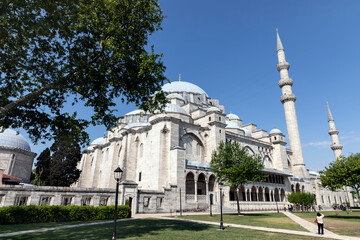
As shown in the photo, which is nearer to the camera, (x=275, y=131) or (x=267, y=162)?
(x=267, y=162)

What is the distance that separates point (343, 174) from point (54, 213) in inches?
1086

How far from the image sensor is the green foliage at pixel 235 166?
25.1 meters

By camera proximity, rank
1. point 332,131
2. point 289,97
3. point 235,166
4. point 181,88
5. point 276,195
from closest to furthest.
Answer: point 235,166
point 276,195
point 289,97
point 181,88
point 332,131

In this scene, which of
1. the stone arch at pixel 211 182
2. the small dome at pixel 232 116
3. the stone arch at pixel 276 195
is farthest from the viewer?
the small dome at pixel 232 116

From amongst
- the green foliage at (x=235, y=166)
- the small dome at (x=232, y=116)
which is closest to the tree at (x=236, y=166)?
→ the green foliage at (x=235, y=166)

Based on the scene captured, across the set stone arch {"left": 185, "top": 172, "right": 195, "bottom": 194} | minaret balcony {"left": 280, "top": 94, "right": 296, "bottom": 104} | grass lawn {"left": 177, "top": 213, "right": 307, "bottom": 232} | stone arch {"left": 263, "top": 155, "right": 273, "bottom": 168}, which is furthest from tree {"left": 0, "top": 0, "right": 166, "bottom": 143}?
minaret balcony {"left": 280, "top": 94, "right": 296, "bottom": 104}

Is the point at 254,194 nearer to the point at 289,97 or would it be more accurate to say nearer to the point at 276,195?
the point at 276,195

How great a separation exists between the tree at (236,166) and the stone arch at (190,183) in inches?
270

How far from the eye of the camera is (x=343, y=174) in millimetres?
23047

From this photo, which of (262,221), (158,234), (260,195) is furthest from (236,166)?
(260,195)

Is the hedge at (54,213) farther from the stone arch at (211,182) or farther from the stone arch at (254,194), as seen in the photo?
the stone arch at (254,194)

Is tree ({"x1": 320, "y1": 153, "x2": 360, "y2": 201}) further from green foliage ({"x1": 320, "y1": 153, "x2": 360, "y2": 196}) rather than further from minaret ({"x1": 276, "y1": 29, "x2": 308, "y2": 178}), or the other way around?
minaret ({"x1": 276, "y1": 29, "x2": 308, "y2": 178})

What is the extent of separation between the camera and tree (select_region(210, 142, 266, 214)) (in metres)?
25.1

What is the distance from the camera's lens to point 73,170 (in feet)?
127
